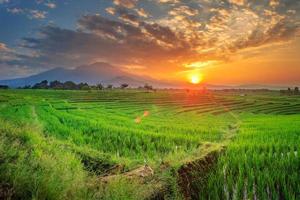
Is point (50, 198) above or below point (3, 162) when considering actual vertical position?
below

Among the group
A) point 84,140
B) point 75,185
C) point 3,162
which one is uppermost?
point 3,162

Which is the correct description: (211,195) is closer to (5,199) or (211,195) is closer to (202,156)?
(202,156)

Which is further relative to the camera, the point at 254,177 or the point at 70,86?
the point at 70,86

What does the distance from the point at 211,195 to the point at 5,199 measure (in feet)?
13.8

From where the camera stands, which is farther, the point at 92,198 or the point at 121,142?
the point at 121,142

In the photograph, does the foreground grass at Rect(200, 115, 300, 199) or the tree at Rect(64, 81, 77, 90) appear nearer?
the foreground grass at Rect(200, 115, 300, 199)

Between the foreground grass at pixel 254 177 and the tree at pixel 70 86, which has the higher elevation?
the tree at pixel 70 86

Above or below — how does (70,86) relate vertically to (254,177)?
above

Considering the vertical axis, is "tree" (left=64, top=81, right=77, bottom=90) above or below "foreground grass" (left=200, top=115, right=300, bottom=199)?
above

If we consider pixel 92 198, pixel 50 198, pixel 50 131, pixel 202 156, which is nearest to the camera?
pixel 50 198

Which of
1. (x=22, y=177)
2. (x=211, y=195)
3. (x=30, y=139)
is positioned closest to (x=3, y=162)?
(x=22, y=177)

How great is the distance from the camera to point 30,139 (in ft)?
36.0

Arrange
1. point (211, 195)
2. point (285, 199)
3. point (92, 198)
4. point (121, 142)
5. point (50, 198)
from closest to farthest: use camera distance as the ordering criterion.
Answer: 1. point (50, 198)
2. point (92, 198)
3. point (285, 199)
4. point (211, 195)
5. point (121, 142)

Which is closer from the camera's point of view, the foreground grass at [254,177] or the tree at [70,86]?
the foreground grass at [254,177]
